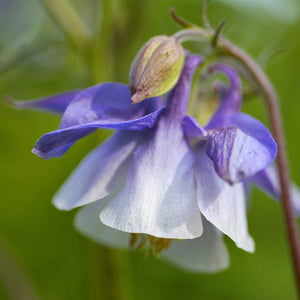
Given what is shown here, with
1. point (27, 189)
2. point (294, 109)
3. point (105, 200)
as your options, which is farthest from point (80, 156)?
point (105, 200)

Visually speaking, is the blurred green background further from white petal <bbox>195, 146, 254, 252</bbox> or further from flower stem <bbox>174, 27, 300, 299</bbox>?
white petal <bbox>195, 146, 254, 252</bbox>

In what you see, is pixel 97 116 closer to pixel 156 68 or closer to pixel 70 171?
pixel 156 68

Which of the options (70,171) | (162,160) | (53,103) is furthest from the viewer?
(70,171)

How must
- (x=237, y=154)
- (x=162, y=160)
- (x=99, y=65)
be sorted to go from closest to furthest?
(x=237, y=154) < (x=162, y=160) < (x=99, y=65)

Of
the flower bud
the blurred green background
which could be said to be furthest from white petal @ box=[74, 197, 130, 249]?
the blurred green background

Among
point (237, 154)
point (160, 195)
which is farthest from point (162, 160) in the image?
point (237, 154)

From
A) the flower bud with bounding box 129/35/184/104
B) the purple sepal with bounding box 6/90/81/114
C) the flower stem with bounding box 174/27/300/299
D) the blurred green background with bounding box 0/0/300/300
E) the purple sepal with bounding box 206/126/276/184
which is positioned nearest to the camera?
the purple sepal with bounding box 206/126/276/184

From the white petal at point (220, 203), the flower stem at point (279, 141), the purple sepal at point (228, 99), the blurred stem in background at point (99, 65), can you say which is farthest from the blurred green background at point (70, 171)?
the white petal at point (220, 203)
